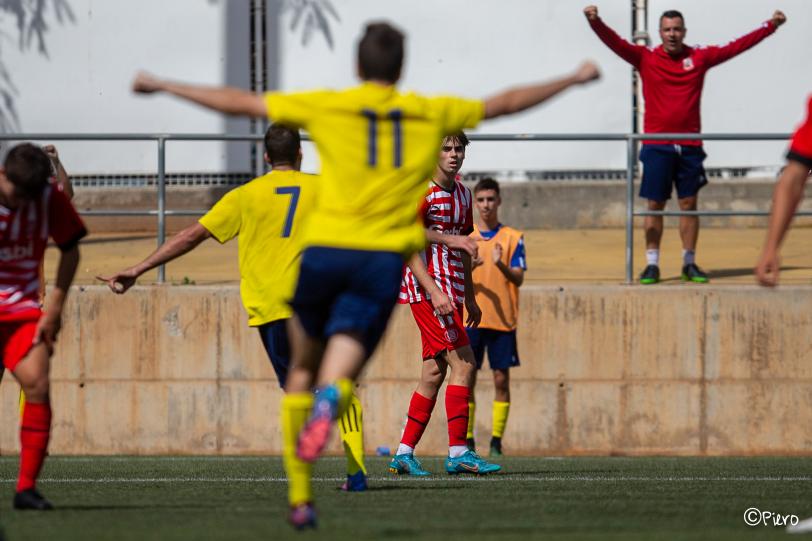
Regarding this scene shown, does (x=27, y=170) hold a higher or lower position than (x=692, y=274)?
higher

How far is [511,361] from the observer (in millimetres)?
13188

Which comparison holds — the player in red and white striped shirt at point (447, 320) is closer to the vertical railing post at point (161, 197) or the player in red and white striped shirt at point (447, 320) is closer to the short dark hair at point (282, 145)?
the short dark hair at point (282, 145)

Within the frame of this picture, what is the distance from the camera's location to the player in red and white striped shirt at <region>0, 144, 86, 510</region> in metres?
7.24

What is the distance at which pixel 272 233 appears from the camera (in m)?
8.38

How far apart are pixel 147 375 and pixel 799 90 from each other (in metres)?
8.81

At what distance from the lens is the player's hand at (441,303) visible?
9281 millimetres

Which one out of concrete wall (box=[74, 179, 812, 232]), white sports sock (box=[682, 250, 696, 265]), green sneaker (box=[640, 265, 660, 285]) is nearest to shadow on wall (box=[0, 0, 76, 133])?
concrete wall (box=[74, 179, 812, 232])

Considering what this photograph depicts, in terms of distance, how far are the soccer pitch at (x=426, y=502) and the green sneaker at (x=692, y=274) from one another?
2.90 metres

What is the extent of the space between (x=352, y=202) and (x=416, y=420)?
395cm

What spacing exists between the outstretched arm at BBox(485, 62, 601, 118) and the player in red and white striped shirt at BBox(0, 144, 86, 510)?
2108mm

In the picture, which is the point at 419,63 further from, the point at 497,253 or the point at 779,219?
the point at 779,219

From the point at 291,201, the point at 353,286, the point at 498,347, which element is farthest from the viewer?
the point at 498,347

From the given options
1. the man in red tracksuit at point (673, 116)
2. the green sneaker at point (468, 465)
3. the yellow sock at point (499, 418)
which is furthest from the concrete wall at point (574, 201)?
the green sneaker at point (468, 465)

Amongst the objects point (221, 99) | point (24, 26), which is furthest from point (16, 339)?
point (24, 26)
